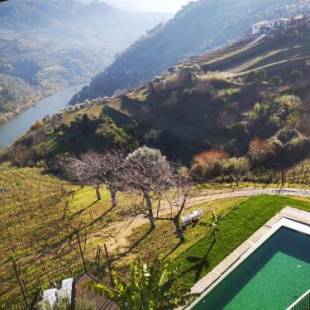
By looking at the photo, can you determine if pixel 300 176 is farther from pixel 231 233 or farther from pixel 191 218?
pixel 231 233

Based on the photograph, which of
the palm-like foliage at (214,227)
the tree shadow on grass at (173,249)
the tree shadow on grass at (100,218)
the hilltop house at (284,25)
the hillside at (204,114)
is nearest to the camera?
the tree shadow on grass at (173,249)

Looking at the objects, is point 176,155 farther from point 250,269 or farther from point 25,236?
point 250,269

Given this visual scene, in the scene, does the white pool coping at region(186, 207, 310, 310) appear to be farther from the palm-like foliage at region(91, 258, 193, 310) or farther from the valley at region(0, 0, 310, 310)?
the palm-like foliage at region(91, 258, 193, 310)

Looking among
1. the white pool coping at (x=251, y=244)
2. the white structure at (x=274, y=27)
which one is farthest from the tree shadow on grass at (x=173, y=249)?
the white structure at (x=274, y=27)

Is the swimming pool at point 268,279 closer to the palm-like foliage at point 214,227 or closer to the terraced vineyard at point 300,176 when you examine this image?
the palm-like foliage at point 214,227

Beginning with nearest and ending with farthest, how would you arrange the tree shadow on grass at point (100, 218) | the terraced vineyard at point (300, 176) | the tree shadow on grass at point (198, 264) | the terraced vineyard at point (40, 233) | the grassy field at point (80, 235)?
1. the tree shadow on grass at point (198, 264)
2. the grassy field at point (80, 235)
3. the terraced vineyard at point (40, 233)
4. the tree shadow on grass at point (100, 218)
5. the terraced vineyard at point (300, 176)

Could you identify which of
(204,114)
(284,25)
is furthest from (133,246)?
(284,25)

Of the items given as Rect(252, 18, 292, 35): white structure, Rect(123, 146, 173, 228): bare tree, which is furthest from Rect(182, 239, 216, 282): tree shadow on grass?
Rect(252, 18, 292, 35): white structure
